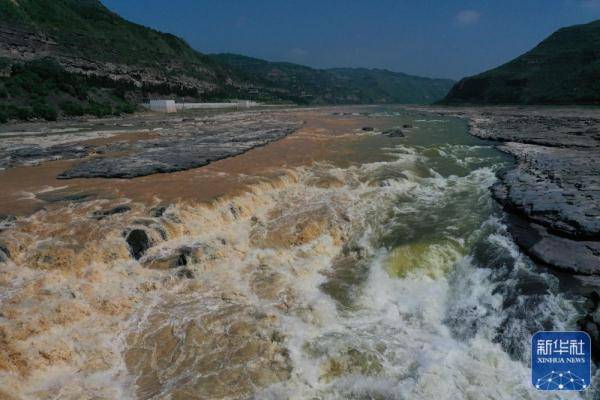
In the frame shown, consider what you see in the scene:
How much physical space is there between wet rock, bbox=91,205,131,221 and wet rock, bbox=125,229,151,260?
143 cm

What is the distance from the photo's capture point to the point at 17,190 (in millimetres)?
12727

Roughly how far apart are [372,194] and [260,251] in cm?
547

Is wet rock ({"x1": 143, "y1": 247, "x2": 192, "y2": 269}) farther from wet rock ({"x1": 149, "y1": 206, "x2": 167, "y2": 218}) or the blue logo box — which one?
the blue logo box

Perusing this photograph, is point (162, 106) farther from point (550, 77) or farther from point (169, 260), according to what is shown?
point (550, 77)

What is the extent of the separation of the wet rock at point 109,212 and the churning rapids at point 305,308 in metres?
0.32

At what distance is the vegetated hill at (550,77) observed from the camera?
63.5 meters

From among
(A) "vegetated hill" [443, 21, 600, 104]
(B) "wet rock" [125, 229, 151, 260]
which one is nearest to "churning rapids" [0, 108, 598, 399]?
(B) "wet rock" [125, 229, 151, 260]

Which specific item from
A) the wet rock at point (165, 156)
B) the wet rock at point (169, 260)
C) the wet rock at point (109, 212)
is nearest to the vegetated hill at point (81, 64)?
the wet rock at point (165, 156)

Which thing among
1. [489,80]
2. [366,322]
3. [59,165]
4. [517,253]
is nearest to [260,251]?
[366,322]

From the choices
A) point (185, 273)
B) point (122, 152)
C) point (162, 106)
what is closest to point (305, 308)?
point (185, 273)

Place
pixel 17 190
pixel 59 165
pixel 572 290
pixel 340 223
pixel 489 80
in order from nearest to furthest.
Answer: pixel 572 290 < pixel 340 223 < pixel 17 190 < pixel 59 165 < pixel 489 80

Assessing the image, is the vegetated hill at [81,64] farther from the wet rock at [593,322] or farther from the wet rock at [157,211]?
the wet rock at [593,322]

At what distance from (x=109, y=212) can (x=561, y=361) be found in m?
10.6

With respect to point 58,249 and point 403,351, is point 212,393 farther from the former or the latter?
point 58,249
